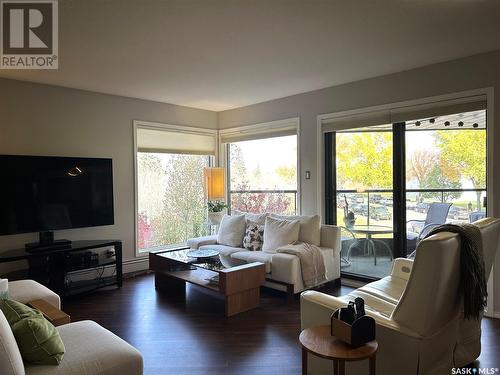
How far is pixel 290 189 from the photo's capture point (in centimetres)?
544

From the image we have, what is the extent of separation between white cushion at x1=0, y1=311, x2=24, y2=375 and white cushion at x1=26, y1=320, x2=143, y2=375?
211 millimetres

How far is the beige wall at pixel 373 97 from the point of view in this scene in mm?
3439

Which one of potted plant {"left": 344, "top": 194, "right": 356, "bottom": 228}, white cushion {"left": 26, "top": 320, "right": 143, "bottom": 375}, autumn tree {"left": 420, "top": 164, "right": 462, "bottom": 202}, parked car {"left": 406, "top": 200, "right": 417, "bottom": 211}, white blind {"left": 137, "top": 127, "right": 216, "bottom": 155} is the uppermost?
white blind {"left": 137, "top": 127, "right": 216, "bottom": 155}

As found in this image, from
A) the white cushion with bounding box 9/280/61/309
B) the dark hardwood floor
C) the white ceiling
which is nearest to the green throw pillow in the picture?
the dark hardwood floor

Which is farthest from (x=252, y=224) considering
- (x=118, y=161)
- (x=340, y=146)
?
(x=118, y=161)

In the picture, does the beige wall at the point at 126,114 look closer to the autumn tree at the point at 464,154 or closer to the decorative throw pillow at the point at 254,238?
the autumn tree at the point at 464,154

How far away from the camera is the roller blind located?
3.60 m

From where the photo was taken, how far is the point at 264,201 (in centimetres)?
586

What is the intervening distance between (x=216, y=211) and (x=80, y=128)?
7.61 feet

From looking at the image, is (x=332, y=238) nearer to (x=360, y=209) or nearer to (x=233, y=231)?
(x=360, y=209)

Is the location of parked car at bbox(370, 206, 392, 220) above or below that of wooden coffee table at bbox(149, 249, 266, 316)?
above

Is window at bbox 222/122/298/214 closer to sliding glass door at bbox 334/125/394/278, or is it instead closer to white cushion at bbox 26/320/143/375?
sliding glass door at bbox 334/125/394/278

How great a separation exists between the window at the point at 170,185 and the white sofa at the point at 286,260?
3.97ft

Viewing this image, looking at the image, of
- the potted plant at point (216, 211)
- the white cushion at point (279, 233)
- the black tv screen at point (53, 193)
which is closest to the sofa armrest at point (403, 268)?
the white cushion at point (279, 233)
